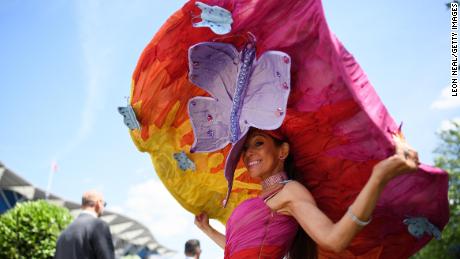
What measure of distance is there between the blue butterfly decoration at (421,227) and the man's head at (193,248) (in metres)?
4.51

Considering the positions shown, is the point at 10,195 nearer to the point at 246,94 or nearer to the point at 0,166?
the point at 0,166

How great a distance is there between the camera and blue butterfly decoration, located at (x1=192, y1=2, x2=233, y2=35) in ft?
7.45

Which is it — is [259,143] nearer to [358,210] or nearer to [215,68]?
[215,68]

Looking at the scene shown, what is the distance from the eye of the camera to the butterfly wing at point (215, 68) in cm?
268

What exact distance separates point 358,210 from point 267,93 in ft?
3.03

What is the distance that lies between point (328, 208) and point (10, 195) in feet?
124

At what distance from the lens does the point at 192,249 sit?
6.45m

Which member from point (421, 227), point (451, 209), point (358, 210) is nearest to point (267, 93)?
point (358, 210)

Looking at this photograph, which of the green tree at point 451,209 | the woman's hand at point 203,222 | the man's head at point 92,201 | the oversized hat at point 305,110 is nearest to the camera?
the oversized hat at point 305,110

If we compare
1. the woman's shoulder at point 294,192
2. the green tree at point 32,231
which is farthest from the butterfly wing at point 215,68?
the green tree at point 32,231

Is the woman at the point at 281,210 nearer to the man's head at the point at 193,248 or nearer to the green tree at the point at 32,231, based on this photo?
the man's head at the point at 193,248

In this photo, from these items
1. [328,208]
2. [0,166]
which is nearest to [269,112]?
[328,208]

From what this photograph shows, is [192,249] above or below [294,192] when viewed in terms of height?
below

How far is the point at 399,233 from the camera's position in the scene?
8.09ft
